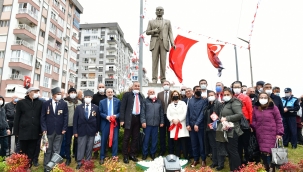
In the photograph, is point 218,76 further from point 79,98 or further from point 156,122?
point 79,98

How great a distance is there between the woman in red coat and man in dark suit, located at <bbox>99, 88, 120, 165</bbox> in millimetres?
3540

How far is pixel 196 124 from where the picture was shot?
634cm

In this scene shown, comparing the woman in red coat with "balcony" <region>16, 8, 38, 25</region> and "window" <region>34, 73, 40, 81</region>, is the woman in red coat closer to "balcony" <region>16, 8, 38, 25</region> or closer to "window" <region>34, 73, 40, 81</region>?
"balcony" <region>16, 8, 38, 25</region>

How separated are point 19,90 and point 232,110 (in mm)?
30338

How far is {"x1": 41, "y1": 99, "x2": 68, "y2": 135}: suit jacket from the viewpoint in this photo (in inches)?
249

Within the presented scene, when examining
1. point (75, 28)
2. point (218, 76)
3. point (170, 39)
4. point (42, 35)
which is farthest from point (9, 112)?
point (75, 28)

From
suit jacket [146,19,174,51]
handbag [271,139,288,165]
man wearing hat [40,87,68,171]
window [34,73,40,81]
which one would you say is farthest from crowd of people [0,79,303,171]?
window [34,73,40,81]

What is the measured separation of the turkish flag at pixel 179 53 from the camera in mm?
9664

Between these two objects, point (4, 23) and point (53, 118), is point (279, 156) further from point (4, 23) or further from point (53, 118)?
point (4, 23)

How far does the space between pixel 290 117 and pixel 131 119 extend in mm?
5484

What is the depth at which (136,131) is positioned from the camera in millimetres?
6691

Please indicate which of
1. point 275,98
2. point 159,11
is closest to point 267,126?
point 275,98

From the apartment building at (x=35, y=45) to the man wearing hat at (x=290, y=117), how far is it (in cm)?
2392

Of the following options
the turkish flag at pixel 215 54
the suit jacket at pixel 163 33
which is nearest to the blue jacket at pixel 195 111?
the suit jacket at pixel 163 33
